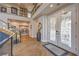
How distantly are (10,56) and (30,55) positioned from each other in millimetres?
459

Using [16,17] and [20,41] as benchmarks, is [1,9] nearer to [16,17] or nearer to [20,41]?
[16,17]

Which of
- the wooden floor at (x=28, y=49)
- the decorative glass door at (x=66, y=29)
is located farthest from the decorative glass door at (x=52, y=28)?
the wooden floor at (x=28, y=49)

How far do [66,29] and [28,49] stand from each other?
41.2 inches

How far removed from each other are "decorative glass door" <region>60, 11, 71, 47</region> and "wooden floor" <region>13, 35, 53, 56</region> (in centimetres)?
53

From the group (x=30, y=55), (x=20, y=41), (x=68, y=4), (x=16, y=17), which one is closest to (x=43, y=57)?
(x=30, y=55)

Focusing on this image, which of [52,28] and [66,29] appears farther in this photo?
[52,28]

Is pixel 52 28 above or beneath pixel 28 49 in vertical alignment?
above

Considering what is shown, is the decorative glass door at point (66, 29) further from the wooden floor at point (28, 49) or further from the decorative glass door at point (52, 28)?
the wooden floor at point (28, 49)

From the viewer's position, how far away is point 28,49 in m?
2.47

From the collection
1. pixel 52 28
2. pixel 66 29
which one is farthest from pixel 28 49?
pixel 66 29

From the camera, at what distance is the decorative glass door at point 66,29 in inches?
101

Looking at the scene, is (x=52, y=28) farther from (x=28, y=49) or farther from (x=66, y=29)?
(x=28, y=49)

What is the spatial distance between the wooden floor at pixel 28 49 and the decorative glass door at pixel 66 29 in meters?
0.53

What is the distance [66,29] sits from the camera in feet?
8.42
